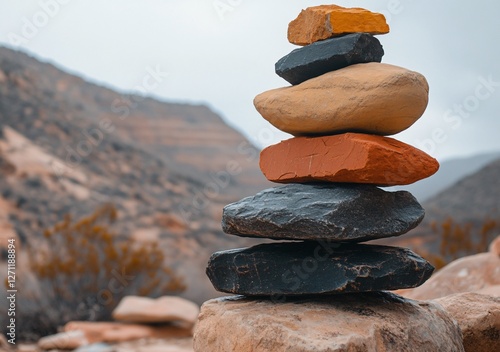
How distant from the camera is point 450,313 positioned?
473cm

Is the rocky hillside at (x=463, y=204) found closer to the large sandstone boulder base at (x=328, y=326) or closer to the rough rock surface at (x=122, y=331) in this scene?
the rough rock surface at (x=122, y=331)

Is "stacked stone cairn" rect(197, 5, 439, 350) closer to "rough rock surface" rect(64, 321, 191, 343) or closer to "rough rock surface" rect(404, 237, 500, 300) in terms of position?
"rough rock surface" rect(404, 237, 500, 300)

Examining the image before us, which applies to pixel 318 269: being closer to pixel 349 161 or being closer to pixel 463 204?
pixel 349 161

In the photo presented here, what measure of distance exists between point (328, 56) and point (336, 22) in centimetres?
25

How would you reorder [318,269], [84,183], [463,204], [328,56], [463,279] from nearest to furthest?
[318,269]
[328,56]
[463,279]
[84,183]
[463,204]

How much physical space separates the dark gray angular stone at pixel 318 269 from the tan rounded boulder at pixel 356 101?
2.54 ft

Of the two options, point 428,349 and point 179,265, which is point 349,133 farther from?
point 179,265

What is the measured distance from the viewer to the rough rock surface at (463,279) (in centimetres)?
663

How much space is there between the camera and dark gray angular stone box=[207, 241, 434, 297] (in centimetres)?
373

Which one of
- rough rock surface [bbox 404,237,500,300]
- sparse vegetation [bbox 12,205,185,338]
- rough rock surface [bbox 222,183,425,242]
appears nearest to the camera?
rough rock surface [bbox 222,183,425,242]

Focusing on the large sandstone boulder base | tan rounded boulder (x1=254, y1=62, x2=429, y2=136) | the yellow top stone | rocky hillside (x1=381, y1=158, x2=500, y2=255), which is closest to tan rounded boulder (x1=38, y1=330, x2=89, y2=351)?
the large sandstone boulder base

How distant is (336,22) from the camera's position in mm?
4105

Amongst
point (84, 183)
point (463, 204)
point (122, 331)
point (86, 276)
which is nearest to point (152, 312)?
point (122, 331)

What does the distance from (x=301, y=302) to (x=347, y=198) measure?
0.75 metres
